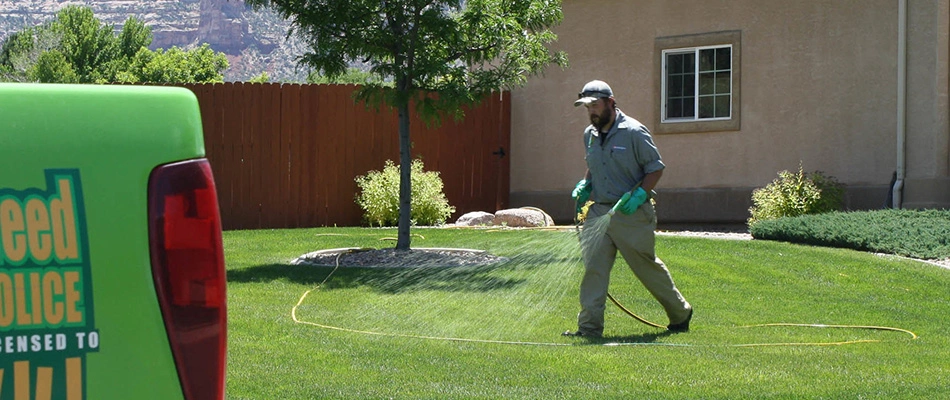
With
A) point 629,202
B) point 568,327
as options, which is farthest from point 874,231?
point 629,202

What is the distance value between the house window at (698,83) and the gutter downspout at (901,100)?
2.41 m

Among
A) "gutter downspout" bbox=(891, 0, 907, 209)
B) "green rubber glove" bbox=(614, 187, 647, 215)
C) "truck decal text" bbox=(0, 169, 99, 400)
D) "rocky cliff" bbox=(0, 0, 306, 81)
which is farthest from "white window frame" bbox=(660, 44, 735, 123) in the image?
"rocky cliff" bbox=(0, 0, 306, 81)

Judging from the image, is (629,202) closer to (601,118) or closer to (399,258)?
(601,118)

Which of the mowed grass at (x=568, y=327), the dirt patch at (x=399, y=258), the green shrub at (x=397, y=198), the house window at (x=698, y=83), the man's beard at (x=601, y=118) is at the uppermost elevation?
the house window at (x=698, y=83)

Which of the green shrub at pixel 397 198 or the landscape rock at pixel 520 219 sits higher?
the green shrub at pixel 397 198

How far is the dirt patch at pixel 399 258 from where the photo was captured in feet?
38.3

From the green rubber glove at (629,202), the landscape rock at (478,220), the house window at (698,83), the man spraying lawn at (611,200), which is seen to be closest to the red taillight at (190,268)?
the green rubber glove at (629,202)

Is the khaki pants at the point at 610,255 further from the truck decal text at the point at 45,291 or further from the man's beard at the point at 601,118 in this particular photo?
the truck decal text at the point at 45,291

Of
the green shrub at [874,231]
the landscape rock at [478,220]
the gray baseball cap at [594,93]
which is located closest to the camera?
the gray baseball cap at [594,93]

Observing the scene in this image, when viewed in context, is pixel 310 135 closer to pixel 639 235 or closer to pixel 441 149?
pixel 441 149

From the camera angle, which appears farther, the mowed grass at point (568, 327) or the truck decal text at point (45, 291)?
the mowed grass at point (568, 327)

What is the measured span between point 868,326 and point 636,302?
1905mm

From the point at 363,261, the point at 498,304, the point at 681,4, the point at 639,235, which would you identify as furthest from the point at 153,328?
the point at 681,4

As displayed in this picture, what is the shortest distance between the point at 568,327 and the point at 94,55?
2476 inches
